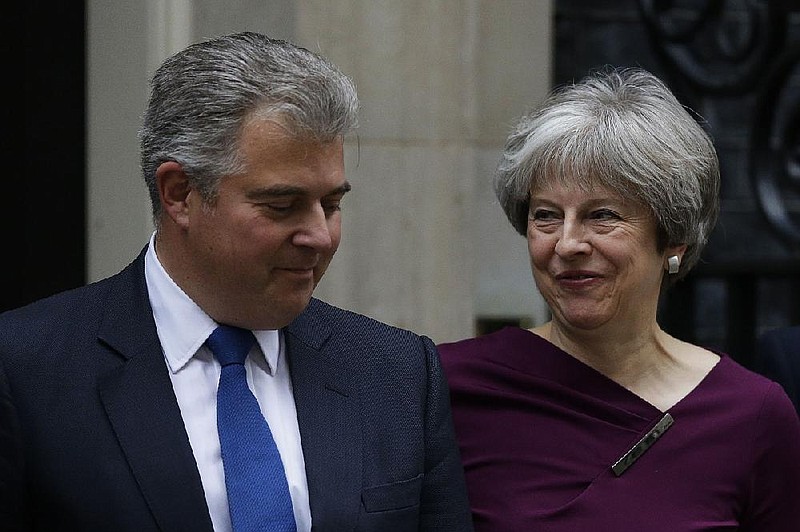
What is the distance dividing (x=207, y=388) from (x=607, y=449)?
101 cm

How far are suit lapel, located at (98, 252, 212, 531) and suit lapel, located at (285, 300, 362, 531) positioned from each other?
0.22 m

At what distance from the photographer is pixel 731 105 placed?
6.18 metres

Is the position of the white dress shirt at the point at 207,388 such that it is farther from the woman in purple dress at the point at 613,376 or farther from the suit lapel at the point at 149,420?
the woman in purple dress at the point at 613,376

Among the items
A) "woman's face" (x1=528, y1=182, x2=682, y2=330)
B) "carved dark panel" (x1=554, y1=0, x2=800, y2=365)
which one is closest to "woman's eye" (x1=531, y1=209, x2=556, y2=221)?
"woman's face" (x1=528, y1=182, x2=682, y2=330)

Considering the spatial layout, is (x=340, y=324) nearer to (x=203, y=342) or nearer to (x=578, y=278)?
(x=203, y=342)

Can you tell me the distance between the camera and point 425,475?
292 cm

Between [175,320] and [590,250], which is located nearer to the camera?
[175,320]

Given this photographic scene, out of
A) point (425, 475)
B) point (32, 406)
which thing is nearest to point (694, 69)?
point (425, 475)

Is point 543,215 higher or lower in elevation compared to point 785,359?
higher

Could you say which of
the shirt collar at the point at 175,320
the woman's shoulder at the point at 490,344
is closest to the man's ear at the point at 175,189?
the shirt collar at the point at 175,320

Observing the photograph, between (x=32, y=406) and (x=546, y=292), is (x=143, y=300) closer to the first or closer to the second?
(x=32, y=406)

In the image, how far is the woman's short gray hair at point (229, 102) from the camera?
2.63m

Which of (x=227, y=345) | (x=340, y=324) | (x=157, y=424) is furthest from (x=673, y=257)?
(x=157, y=424)

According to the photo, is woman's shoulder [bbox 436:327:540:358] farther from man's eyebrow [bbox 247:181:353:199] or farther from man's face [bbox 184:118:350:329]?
man's eyebrow [bbox 247:181:353:199]
